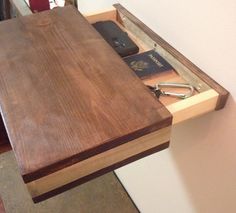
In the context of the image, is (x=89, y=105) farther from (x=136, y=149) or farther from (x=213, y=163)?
(x=213, y=163)

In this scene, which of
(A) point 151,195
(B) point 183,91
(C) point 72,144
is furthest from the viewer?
(A) point 151,195

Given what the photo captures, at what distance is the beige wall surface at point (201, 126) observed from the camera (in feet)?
1.79

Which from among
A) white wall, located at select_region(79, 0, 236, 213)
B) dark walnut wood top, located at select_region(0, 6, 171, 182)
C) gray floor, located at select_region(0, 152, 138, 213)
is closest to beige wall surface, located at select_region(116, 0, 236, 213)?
white wall, located at select_region(79, 0, 236, 213)

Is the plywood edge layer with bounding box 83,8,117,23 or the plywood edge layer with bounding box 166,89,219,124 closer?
the plywood edge layer with bounding box 166,89,219,124

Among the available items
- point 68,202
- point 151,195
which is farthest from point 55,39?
point 68,202

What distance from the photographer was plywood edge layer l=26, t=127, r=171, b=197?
44 centimetres

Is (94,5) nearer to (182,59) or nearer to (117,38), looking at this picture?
(117,38)

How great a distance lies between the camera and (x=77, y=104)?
1.65 ft

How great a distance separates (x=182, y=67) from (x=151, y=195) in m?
0.58

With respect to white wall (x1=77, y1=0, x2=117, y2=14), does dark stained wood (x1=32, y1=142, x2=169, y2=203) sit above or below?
below

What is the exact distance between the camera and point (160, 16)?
69 cm

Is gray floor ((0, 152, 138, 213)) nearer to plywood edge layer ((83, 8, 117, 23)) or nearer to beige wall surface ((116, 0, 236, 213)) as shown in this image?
beige wall surface ((116, 0, 236, 213))

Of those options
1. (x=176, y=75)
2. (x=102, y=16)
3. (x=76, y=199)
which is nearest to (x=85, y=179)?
(x=176, y=75)

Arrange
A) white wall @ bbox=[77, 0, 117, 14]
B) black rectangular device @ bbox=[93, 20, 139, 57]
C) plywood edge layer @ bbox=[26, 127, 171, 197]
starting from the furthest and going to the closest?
1. white wall @ bbox=[77, 0, 117, 14]
2. black rectangular device @ bbox=[93, 20, 139, 57]
3. plywood edge layer @ bbox=[26, 127, 171, 197]
